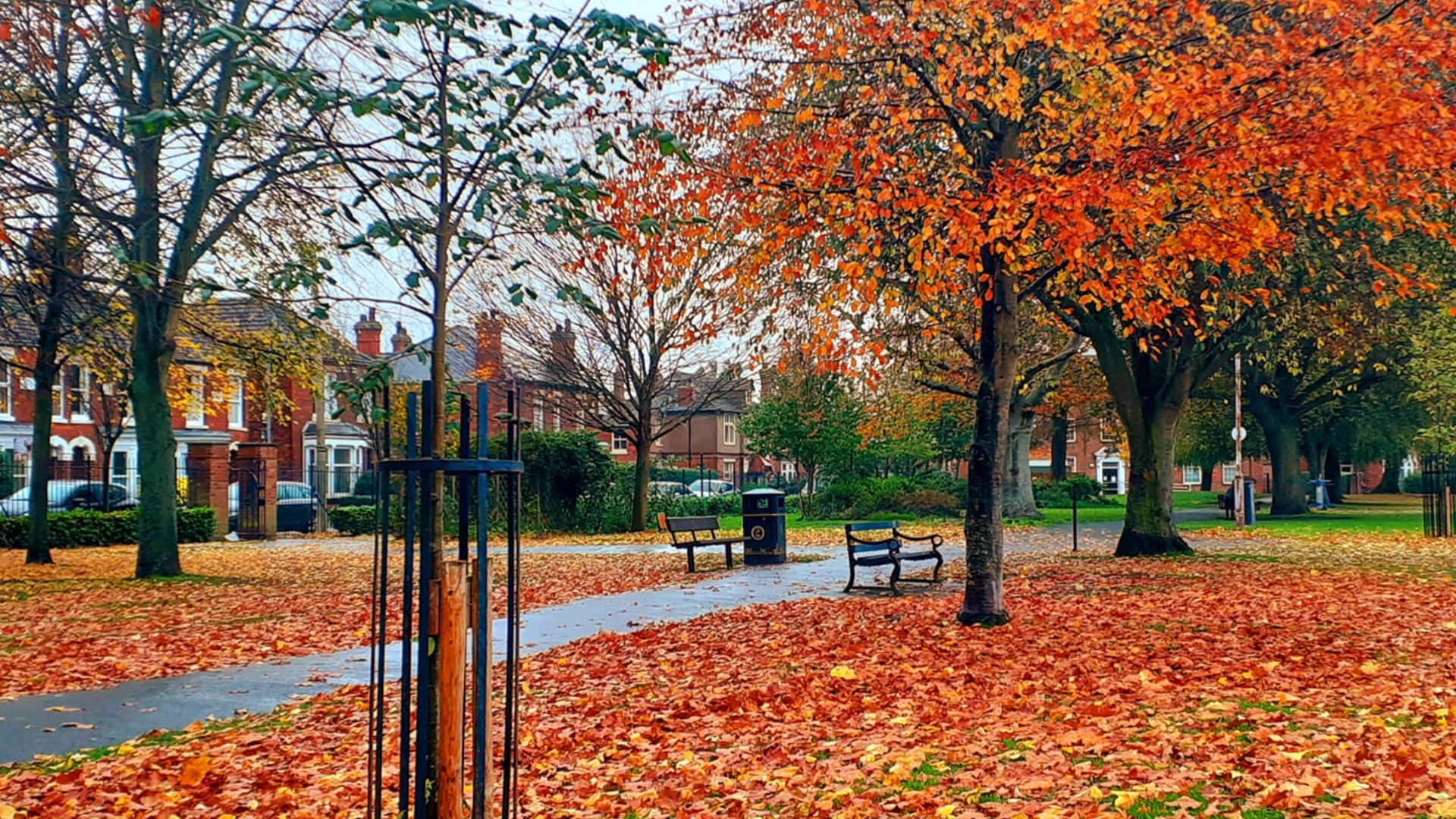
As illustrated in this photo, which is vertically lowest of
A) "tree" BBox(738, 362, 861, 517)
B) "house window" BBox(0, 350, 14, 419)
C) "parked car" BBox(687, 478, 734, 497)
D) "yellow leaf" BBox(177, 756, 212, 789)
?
"yellow leaf" BBox(177, 756, 212, 789)

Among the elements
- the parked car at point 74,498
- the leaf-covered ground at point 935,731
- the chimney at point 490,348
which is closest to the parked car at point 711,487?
the chimney at point 490,348

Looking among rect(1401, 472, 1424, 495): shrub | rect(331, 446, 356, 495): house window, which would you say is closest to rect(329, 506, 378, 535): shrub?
rect(331, 446, 356, 495): house window

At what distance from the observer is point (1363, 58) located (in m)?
9.55

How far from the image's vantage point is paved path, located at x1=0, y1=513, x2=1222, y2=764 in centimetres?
743

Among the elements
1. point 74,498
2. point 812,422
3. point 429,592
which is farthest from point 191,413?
point 429,592

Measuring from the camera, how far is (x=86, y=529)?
1024 inches

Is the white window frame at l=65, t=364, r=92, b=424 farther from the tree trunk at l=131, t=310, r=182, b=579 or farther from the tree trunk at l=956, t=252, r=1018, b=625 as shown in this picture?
the tree trunk at l=956, t=252, r=1018, b=625

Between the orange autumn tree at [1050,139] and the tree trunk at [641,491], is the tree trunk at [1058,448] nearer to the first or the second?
the tree trunk at [641,491]

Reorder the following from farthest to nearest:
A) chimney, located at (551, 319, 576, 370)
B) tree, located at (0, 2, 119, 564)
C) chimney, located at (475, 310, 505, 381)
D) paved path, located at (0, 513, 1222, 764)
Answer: chimney, located at (551, 319, 576, 370)
chimney, located at (475, 310, 505, 381)
tree, located at (0, 2, 119, 564)
paved path, located at (0, 513, 1222, 764)

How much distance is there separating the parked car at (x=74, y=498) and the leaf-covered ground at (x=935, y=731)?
81.9 feet

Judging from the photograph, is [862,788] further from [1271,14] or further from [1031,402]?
[1031,402]

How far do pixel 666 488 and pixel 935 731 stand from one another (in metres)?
32.4

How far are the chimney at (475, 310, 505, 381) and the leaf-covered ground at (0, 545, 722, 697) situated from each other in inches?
214

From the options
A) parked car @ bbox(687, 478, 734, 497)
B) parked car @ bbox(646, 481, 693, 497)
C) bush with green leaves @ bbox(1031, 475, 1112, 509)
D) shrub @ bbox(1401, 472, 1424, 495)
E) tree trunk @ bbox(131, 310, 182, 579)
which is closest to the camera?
tree trunk @ bbox(131, 310, 182, 579)
